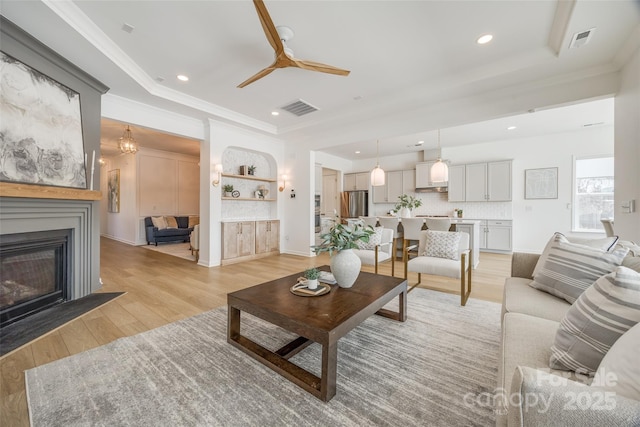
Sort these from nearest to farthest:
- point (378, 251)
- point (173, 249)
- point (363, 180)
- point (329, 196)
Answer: point (378, 251) → point (173, 249) → point (363, 180) → point (329, 196)

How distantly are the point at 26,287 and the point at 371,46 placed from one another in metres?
4.34

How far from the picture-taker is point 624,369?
721mm

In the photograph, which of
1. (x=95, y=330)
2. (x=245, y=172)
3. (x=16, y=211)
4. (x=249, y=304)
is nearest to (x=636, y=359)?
(x=249, y=304)

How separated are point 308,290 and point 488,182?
6.28 m

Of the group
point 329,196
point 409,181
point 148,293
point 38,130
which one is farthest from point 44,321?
point 409,181

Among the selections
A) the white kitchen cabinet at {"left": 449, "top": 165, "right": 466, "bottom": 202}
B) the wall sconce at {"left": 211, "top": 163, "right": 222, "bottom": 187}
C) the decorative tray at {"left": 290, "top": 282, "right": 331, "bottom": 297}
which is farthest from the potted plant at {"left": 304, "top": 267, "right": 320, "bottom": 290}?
the white kitchen cabinet at {"left": 449, "top": 165, "right": 466, "bottom": 202}

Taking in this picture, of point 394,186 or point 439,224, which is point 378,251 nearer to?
point 439,224

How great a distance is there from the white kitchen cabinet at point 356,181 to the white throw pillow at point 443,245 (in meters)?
5.01

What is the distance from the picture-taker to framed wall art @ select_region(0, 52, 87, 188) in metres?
2.20

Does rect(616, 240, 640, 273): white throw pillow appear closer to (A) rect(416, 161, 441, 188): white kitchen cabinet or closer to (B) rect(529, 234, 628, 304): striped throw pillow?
(B) rect(529, 234, 628, 304): striped throw pillow

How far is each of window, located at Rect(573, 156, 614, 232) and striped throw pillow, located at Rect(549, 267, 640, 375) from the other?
6.45m

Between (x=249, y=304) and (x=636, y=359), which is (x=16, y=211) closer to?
(x=249, y=304)

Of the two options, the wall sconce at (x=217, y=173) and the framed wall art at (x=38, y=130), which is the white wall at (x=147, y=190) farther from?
the framed wall art at (x=38, y=130)

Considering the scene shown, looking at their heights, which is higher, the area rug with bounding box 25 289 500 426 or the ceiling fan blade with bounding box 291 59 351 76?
the ceiling fan blade with bounding box 291 59 351 76
